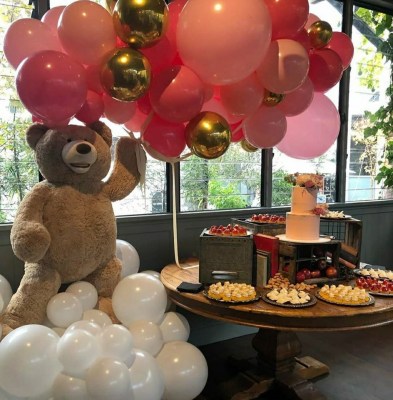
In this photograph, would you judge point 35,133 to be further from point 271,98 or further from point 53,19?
point 271,98

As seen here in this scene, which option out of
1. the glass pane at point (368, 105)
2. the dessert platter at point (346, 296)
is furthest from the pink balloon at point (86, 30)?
the glass pane at point (368, 105)

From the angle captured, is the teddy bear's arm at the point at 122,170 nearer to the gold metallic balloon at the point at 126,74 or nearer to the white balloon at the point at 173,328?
the gold metallic balloon at the point at 126,74

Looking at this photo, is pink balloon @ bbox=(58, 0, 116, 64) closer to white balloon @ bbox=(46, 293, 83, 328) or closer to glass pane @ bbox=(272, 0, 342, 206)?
white balloon @ bbox=(46, 293, 83, 328)

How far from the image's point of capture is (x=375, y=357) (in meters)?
2.54

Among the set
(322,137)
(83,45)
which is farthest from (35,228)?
(322,137)

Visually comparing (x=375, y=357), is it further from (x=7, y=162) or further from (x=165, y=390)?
(x=7, y=162)

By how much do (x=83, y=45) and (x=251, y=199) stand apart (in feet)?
6.31

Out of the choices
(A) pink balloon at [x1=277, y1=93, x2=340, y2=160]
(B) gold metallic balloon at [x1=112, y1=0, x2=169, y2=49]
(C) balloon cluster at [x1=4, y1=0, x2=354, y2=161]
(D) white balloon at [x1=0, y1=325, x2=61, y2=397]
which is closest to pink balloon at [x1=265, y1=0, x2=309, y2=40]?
(C) balloon cluster at [x1=4, y1=0, x2=354, y2=161]

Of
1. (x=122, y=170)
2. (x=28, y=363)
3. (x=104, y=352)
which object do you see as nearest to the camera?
(x=28, y=363)

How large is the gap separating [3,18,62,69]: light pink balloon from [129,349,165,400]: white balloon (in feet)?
3.89

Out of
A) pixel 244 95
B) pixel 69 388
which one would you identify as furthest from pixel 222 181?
pixel 69 388

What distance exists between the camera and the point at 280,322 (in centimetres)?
147

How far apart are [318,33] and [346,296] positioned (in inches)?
43.9

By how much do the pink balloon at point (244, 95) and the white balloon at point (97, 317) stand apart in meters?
0.99
